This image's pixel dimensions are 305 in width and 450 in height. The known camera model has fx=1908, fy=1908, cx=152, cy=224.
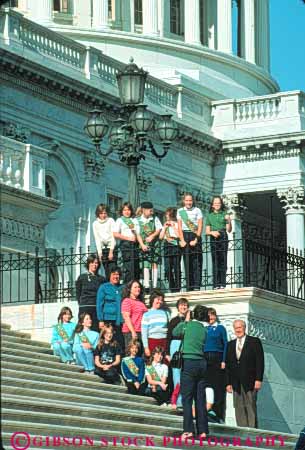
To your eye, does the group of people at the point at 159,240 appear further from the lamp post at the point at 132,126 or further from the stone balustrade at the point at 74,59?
the stone balustrade at the point at 74,59

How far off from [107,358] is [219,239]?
499 cm

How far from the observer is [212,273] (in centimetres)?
3148

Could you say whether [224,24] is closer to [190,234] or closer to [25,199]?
[25,199]

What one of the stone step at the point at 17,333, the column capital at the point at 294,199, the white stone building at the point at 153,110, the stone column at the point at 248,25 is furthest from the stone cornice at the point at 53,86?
the stone step at the point at 17,333

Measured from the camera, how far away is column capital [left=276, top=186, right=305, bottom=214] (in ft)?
204

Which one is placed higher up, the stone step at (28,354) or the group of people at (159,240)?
the group of people at (159,240)

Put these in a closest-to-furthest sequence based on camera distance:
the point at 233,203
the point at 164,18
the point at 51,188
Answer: the point at 51,188, the point at 233,203, the point at 164,18

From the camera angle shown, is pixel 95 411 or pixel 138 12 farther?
pixel 138 12

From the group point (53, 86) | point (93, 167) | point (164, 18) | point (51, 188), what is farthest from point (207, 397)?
point (164, 18)

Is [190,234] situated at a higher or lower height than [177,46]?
lower

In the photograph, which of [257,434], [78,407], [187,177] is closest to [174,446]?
[78,407]

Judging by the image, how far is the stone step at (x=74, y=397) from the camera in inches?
956

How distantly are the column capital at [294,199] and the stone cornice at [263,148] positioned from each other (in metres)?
1.12

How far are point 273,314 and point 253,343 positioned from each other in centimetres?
382
